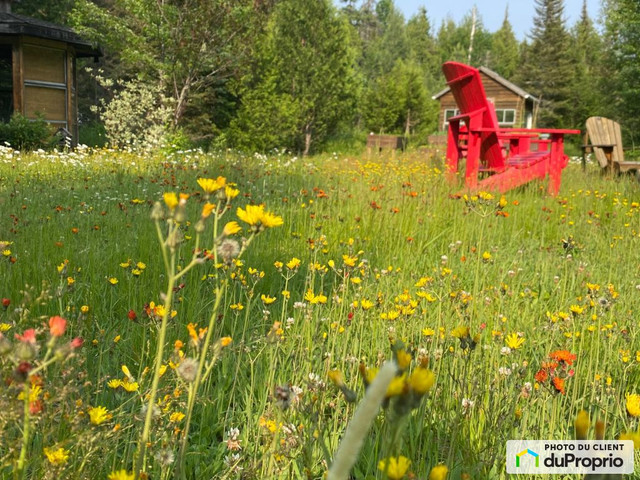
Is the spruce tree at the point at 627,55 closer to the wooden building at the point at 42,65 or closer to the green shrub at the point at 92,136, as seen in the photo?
the green shrub at the point at 92,136

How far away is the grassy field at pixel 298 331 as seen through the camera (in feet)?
3.11

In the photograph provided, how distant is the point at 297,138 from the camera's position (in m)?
17.5

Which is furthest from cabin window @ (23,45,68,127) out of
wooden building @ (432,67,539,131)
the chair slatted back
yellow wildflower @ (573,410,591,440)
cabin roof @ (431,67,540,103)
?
cabin roof @ (431,67,540,103)

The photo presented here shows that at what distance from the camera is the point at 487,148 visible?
6754mm

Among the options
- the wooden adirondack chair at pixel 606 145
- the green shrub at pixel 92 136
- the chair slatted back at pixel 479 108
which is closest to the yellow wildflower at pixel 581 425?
the chair slatted back at pixel 479 108

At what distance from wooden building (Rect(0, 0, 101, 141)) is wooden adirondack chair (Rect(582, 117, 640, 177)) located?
1040 centimetres

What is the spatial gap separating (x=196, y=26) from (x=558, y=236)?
11.7 m

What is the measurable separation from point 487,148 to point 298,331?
5270mm

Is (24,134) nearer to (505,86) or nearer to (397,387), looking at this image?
(397,387)

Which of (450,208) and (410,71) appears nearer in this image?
(450,208)

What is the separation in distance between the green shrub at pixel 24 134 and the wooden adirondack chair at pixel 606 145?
9519mm

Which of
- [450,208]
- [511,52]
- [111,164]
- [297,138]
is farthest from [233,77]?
[511,52]

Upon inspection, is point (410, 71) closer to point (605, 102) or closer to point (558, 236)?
point (605, 102)

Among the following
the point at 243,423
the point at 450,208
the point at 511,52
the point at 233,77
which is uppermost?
the point at 511,52
